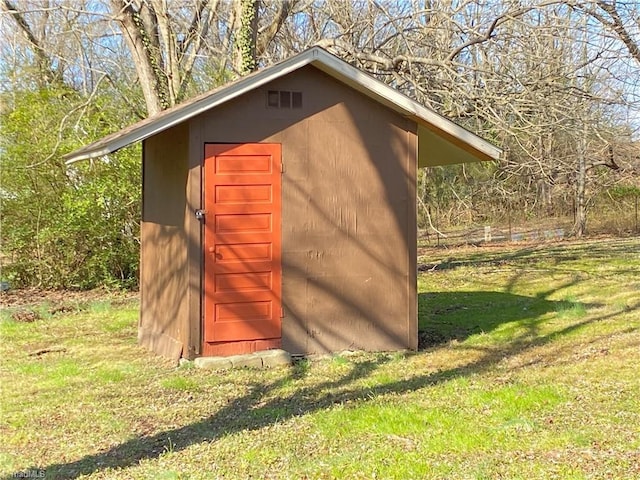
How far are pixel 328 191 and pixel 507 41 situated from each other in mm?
5358

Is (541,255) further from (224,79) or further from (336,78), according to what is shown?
(336,78)

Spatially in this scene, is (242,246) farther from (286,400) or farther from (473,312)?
(473,312)

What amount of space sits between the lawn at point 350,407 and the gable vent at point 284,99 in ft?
9.51

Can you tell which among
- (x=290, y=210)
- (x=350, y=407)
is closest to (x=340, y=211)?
(x=290, y=210)

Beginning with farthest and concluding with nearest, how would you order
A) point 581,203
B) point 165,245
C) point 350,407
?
point 581,203 < point 165,245 < point 350,407

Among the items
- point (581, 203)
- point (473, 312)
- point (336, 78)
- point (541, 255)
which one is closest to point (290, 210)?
point (336, 78)

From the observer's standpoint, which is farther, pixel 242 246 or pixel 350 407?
pixel 242 246

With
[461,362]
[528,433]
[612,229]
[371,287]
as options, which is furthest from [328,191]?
[612,229]

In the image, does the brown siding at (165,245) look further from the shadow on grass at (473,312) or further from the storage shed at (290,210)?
the shadow on grass at (473,312)

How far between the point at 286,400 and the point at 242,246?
215 centimetres

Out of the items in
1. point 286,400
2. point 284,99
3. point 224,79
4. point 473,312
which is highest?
point 224,79

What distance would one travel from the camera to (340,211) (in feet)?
28.0

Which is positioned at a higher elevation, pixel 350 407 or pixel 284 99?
pixel 284 99

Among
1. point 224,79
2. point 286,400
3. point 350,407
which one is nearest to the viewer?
point 350,407
